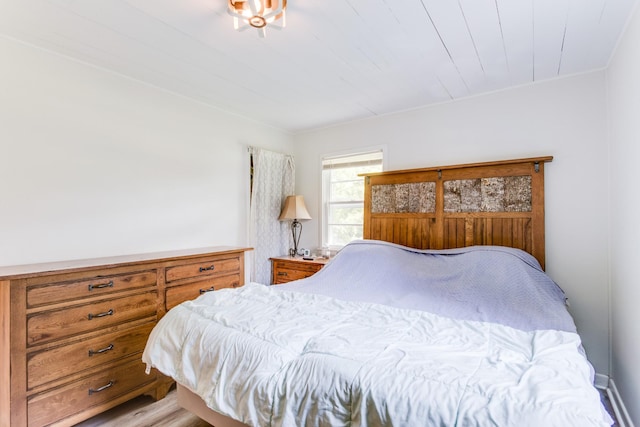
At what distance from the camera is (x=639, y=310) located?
1670mm

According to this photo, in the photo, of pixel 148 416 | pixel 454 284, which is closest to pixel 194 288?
pixel 148 416

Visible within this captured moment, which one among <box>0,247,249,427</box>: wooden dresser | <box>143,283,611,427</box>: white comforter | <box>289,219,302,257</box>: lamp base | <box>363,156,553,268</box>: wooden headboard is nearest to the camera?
<box>143,283,611,427</box>: white comforter

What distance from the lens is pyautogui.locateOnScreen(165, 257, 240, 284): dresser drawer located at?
7.86 ft

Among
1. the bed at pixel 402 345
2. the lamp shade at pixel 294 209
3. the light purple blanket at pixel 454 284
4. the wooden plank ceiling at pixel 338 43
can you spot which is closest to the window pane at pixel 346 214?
the lamp shade at pixel 294 209

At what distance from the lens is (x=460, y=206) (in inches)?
114

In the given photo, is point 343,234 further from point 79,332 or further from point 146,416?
point 79,332

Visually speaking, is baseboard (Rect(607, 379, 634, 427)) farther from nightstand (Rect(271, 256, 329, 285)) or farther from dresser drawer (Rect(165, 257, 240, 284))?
dresser drawer (Rect(165, 257, 240, 284))

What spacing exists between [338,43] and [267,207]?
2144 mm

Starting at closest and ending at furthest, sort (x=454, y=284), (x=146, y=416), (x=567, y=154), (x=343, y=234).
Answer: (x=146, y=416) < (x=454, y=284) < (x=567, y=154) < (x=343, y=234)

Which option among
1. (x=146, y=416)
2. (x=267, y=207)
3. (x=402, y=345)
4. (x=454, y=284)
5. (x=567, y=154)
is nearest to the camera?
(x=402, y=345)

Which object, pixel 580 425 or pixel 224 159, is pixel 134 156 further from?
pixel 580 425

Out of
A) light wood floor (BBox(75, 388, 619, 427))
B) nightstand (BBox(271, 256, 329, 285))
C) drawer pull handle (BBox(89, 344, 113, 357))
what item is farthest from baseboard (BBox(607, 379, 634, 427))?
drawer pull handle (BBox(89, 344, 113, 357))

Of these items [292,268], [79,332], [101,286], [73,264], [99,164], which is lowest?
[79,332]

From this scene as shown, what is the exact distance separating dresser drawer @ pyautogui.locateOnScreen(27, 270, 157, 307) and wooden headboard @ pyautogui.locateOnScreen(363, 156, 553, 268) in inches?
84.5
